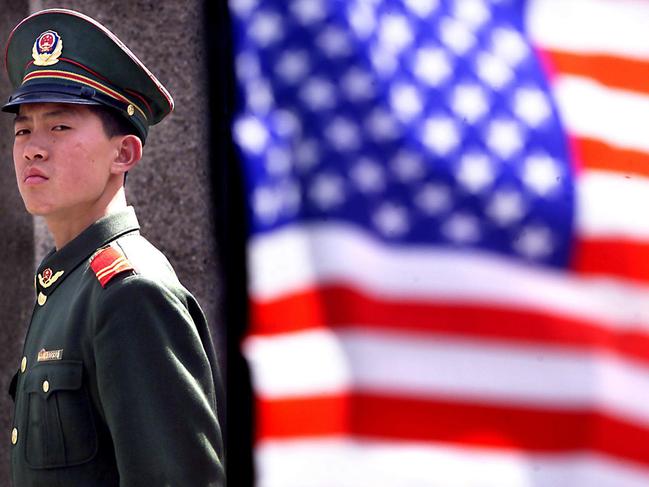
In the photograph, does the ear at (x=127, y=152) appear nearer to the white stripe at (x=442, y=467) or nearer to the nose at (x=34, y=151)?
the nose at (x=34, y=151)

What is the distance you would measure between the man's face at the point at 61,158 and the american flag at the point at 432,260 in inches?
25.0

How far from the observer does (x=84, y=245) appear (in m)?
2.59

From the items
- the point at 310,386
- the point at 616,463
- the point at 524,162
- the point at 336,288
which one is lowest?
the point at 616,463

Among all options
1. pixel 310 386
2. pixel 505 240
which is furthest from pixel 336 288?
pixel 505 240

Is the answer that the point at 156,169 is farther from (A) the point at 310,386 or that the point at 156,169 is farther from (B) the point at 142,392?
(A) the point at 310,386

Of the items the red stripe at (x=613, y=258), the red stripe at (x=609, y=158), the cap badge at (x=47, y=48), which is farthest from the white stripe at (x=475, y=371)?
the cap badge at (x=47, y=48)

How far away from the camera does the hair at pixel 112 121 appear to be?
261 cm

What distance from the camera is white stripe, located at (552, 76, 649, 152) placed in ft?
6.62

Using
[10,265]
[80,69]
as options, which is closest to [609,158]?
[80,69]

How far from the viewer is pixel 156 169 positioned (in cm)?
399

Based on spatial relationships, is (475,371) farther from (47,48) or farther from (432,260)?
(47,48)

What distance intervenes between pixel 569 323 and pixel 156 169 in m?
2.30

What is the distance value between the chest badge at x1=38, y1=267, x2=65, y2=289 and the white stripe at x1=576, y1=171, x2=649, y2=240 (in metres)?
1.22

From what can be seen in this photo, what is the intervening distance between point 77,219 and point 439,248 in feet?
3.19
